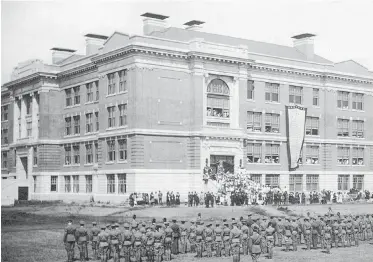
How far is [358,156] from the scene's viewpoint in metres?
69.4

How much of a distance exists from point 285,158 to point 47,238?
123 ft

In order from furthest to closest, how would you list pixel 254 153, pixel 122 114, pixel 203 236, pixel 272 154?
pixel 272 154 < pixel 254 153 < pixel 122 114 < pixel 203 236

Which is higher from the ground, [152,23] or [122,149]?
[152,23]

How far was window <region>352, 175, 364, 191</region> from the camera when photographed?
226 ft

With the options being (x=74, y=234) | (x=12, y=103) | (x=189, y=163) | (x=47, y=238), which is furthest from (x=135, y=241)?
(x=12, y=103)

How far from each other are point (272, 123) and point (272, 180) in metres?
5.93

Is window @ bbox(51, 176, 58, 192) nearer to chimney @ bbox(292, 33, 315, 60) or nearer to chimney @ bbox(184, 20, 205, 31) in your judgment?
chimney @ bbox(184, 20, 205, 31)

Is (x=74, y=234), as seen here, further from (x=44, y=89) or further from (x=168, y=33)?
(x=44, y=89)

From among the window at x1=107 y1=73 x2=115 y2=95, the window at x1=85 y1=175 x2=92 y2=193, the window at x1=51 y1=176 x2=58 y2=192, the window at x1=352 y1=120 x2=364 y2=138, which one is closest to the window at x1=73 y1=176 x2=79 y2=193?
the window at x1=85 y1=175 x2=92 y2=193

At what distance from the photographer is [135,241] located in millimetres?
23875

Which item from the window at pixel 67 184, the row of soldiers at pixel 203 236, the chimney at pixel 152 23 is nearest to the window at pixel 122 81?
the chimney at pixel 152 23

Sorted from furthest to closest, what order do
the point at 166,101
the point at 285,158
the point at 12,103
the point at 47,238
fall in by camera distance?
the point at 12,103 → the point at 285,158 → the point at 166,101 → the point at 47,238

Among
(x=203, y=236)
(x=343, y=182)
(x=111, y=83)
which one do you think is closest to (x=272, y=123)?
(x=343, y=182)

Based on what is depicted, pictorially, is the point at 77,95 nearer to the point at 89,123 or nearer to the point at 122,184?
the point at 89,123
